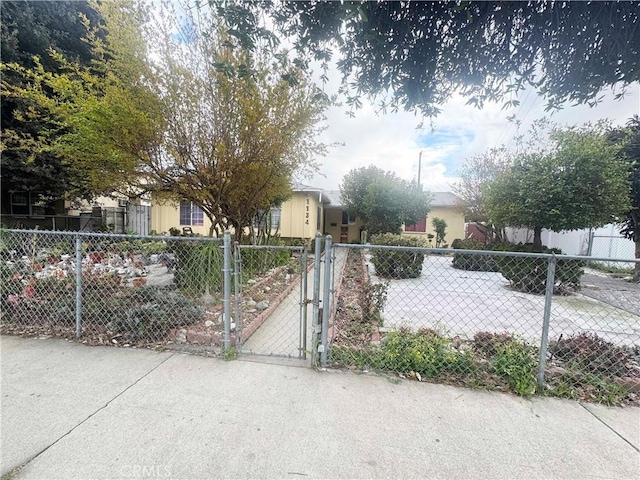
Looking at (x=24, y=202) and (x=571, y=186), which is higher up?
(x=571, y=186)

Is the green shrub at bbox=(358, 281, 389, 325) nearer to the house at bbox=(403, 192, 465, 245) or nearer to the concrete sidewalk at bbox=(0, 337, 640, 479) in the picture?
the concrete sidewalk at bbox=(0, 337, 640, 479)

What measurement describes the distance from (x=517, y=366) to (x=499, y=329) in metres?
1.85

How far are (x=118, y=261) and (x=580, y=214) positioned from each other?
31.4 feet

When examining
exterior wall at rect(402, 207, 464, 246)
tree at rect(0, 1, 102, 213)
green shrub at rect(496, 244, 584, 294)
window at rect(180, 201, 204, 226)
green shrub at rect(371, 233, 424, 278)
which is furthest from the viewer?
exterior wall at rect(402, 207, 464, 246)

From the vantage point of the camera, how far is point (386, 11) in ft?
8.07

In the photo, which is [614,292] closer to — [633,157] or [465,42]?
[633,157]

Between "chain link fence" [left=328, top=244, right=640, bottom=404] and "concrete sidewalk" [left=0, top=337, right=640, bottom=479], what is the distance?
216 mm

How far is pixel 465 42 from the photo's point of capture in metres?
2.65

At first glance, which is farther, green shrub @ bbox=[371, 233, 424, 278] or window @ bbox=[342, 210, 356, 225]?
window @ bbox=[342, 210, 356, 225]

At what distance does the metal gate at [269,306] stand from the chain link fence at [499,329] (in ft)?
1.75

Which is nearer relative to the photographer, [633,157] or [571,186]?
[571,186]

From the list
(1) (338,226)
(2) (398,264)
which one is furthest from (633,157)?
(1) (338,226)

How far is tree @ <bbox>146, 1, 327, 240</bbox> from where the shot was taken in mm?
4605

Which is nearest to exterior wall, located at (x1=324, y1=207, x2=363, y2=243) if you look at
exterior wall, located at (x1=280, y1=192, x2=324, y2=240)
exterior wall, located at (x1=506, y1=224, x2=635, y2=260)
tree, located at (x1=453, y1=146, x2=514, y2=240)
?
exterior wall, located at (x1=280, y1=192, x2=324, y2=240)
